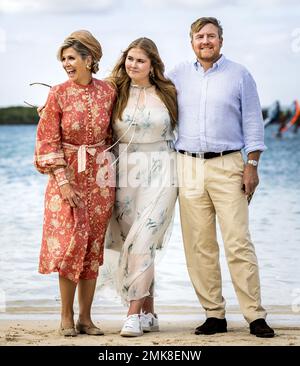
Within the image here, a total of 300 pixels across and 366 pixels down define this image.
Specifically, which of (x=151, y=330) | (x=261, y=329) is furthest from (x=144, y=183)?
(x=261, y=329)

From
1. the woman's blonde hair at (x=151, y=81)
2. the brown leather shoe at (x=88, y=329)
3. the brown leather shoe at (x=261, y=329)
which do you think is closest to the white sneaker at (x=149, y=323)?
the brown leather shoe at (x=88, y=329)

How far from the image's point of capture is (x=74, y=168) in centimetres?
441

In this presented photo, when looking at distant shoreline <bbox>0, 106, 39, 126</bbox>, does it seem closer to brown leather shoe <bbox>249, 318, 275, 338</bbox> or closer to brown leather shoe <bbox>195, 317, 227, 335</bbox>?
brown leather shoe <bbox>195, 317, 227, 335</bbox>

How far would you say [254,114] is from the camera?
4508 mm

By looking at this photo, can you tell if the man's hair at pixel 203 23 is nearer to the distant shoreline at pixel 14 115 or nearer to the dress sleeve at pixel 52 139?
the dress sleeve at pixel 52 139

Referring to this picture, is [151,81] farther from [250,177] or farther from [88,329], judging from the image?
[88,329]

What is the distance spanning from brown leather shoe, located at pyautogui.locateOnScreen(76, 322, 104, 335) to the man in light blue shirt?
497mm

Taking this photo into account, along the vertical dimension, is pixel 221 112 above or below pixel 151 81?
below

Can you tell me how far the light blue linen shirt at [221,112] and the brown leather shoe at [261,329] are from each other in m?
0.80

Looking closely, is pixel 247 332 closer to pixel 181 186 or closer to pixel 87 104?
pixel 181 186

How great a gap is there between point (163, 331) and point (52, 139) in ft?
3.63

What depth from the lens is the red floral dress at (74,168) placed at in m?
4.35
